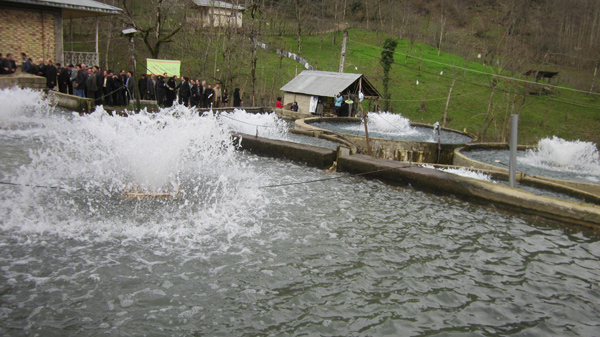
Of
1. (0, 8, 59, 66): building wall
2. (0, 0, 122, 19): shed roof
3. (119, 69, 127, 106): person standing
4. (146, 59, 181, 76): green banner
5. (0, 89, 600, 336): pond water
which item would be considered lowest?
(0, 89, 600, 336): pond water

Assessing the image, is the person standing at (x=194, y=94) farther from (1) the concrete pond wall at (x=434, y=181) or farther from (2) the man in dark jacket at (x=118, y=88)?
(1) the concrete pond wall at (x=434, y=181)

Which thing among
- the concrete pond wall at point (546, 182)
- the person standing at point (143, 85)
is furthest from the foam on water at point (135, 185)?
the person standing at point (143, 85)

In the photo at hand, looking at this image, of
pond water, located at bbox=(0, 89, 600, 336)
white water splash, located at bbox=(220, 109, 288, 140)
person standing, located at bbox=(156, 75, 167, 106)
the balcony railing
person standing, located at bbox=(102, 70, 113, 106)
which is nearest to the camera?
pond water, located at bbox=(0, 89, 600, 336)

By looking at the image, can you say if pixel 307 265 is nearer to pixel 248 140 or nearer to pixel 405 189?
pixel 405 189

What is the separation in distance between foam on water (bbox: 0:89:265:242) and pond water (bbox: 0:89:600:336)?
35 millimetres

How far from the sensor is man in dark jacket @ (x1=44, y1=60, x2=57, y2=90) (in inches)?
758

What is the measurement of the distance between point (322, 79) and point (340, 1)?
4094 cm

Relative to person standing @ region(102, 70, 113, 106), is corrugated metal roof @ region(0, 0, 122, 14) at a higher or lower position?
higher

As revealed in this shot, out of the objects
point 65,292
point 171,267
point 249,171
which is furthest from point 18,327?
point 249,171

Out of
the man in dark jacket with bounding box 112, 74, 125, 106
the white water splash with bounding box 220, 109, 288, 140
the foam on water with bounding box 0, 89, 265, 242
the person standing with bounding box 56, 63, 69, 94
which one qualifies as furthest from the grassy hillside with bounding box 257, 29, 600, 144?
the foam on water with bounding box 0, 89, 265, 242

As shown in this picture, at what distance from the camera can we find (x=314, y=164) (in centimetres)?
1166

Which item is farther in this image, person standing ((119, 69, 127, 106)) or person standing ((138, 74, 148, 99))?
person standing ((138, 74, 148, 99))

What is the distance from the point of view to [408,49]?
54.8m

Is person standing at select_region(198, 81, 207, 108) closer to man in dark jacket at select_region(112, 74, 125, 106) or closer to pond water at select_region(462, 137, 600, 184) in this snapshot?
man in dark jacket at select_region(112, 74, 125, 106)
